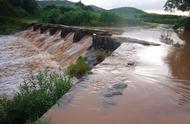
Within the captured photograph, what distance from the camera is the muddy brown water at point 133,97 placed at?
17.6 feet

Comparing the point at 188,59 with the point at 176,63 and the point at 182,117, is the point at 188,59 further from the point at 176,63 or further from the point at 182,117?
the point at 182,117

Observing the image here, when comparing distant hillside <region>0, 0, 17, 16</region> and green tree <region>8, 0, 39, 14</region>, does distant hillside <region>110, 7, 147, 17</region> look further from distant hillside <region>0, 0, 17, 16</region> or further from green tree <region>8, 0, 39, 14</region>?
distant hillside <region>0, 0, 17, 16</region>

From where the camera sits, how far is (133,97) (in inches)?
253

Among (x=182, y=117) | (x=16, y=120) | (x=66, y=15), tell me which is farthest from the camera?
(x=66, y=15)

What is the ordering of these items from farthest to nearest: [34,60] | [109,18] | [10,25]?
[10,25]
[109,18]
[34,60]

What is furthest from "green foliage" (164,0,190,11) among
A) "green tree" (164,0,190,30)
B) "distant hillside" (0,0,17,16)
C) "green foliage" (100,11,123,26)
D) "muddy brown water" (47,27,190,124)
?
"distant hillside" (0,0,17,16)

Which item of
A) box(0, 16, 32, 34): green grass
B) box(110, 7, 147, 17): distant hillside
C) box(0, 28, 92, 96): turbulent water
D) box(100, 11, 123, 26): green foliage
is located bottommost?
box(0, 28, 92, 96): turbulent water

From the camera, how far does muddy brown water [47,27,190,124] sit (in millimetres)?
5379

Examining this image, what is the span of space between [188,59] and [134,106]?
615 centimetres

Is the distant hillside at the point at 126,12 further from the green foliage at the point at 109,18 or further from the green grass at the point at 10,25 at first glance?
the green grass at the point at 10,25

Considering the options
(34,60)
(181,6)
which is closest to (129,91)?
(34,60)

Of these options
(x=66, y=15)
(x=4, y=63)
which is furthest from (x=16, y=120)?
(x=66, y=15)

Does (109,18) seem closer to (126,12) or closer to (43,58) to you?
(43,58)

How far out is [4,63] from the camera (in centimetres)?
1557
